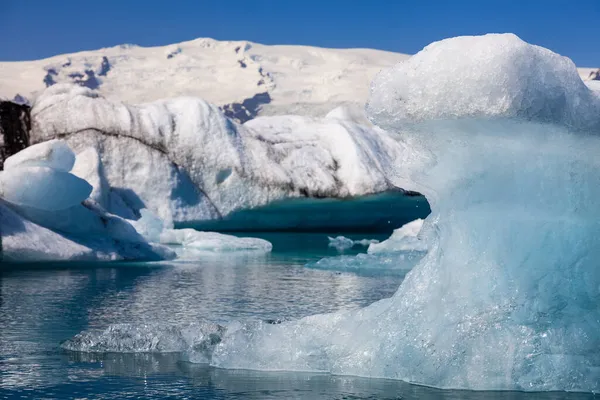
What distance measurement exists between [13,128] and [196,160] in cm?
285

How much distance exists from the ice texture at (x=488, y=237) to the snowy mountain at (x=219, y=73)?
30046 mm

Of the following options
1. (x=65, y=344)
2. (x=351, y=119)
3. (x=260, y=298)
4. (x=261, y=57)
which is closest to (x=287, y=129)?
(x=351, y=119)

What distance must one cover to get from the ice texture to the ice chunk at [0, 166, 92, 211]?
17.9 ft

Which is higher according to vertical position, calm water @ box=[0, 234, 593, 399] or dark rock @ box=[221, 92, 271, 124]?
dark rock @ box=[221, 92, 271, 124]

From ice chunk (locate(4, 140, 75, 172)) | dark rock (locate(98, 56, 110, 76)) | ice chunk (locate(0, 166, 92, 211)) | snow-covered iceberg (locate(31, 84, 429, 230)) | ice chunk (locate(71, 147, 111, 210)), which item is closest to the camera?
ice chunk (locate(0, 166, 92, 211))

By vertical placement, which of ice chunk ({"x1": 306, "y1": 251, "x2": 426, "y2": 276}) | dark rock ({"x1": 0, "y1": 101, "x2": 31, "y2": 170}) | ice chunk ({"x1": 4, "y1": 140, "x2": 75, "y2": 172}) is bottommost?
ice chunk ({"x1": 306, "y1": 251, "x2": 426, "y2": 276})

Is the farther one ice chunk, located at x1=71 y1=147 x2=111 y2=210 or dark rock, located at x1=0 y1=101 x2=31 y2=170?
dark rock, located at x1=0 y1=101 x2=31 y2=170

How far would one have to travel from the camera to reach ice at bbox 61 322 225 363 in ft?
12.6

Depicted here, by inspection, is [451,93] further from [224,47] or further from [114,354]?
[224,47]

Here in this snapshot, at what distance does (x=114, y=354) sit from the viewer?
3.75 m

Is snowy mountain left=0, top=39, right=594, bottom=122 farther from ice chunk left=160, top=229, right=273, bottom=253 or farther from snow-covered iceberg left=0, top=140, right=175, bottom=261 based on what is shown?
snow-covered iceberg left=0, top=140, right=175, bottom=261

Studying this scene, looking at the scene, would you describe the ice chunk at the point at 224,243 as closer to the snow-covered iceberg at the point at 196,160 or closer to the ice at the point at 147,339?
the snow-covered iceberg at the point at 196,160

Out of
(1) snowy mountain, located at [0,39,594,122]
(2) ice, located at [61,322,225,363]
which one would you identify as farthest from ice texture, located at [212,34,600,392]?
(1) snowy mountain, located at [0,39,594,122]

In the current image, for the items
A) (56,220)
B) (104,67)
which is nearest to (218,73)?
(104,67)
